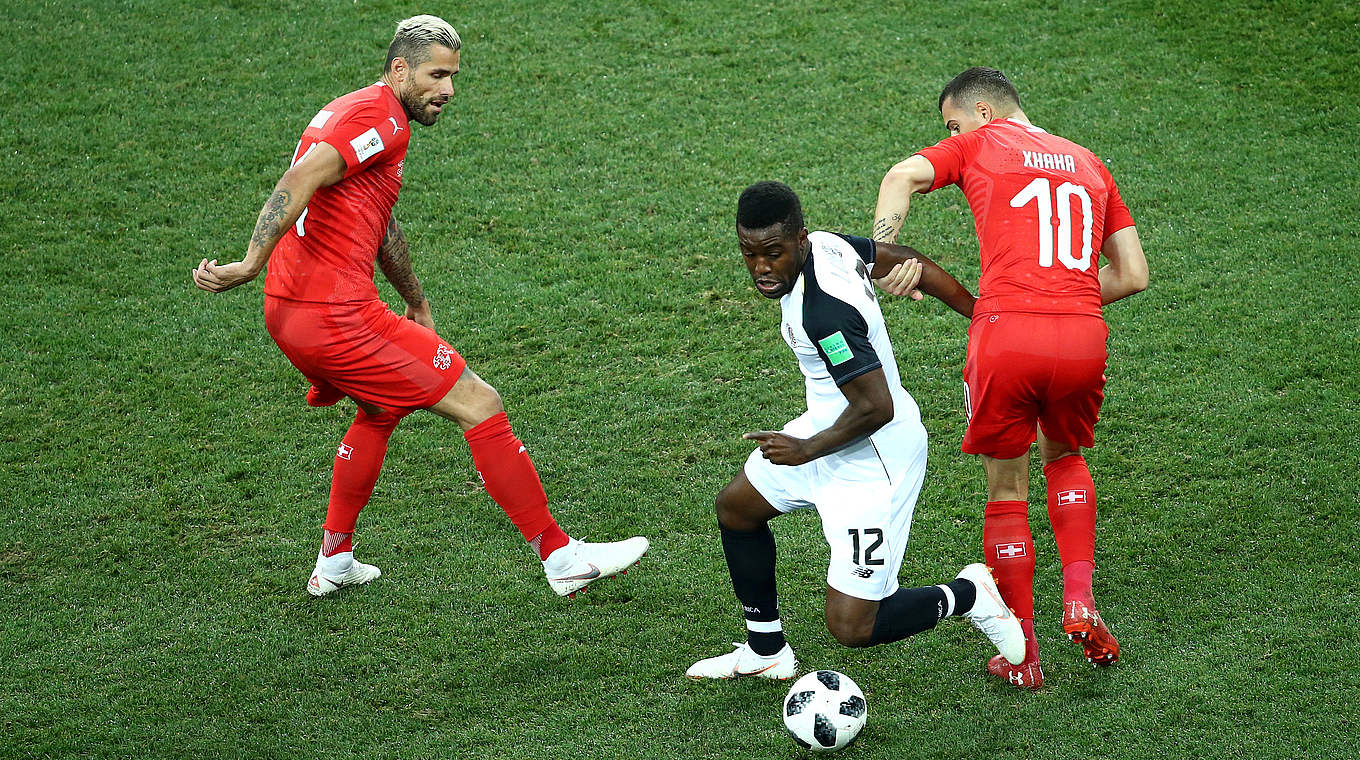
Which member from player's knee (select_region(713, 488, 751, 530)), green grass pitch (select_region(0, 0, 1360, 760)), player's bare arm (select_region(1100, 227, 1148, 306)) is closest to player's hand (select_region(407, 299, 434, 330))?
green grass pitch (select_region(0, 0, 1360, 760))

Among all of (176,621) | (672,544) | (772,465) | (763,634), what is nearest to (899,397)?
(772,465)

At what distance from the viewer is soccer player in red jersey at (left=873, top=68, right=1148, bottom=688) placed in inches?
191

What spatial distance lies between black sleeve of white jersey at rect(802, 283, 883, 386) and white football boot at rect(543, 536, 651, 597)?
5.21 feet

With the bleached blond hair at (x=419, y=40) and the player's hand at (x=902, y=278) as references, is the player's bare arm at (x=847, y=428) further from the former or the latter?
the bleached blond hair at (x=419, y=40)

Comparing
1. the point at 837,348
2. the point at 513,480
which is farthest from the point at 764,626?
the point at 837,348

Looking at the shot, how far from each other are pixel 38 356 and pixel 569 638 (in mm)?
4473

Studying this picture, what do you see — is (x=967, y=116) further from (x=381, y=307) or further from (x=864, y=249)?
(x=381, y=307)

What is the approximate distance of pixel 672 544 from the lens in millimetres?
6098

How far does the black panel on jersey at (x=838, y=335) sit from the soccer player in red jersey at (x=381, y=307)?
5.22 ft

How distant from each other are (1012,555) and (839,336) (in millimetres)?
1458

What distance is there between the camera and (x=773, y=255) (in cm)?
435

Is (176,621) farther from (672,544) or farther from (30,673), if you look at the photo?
(672,544)

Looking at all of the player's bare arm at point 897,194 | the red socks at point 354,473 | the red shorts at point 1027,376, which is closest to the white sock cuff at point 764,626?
the red shorts at point 1027,376

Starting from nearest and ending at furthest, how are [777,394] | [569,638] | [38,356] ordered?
[569,638]
[777,394]
[38,356]
